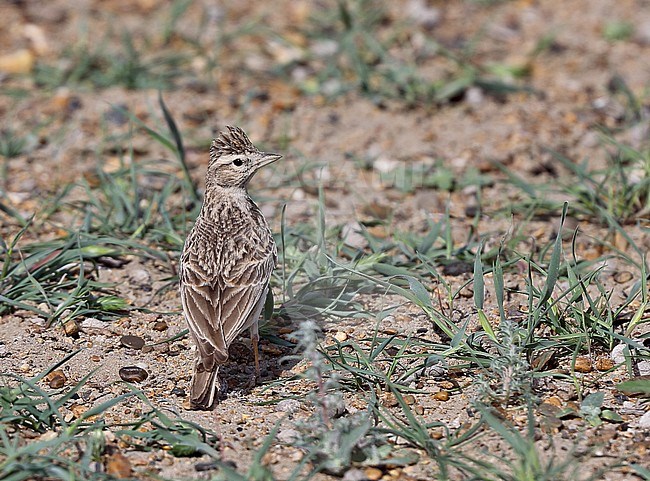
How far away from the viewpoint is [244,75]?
9164 mm

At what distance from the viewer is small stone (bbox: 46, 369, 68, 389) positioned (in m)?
5.08

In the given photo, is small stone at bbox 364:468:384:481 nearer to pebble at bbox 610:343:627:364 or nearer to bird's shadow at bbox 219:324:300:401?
bird's shadow at bbox 219:324:300:401

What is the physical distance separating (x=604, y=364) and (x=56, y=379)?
2.80 metres

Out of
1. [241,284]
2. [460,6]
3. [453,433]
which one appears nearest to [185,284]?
[241,284]

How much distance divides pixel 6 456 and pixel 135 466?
54 centimetres

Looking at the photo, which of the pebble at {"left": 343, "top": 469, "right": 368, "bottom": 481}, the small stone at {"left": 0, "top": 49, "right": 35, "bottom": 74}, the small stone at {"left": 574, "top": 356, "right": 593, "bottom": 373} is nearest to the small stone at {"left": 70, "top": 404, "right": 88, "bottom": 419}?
the pebble at {"left": 343, "top": 469, "right": 368, "bottom": 481}

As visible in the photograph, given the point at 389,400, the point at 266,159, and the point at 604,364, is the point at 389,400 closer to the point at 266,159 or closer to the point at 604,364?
the point at 604,364

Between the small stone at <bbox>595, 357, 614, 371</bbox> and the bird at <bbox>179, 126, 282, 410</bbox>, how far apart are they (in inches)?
68.9

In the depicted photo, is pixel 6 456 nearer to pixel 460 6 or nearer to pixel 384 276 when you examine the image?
pixel 384 276

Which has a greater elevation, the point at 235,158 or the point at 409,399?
the point at 235,158

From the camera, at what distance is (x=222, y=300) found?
5.09 meters

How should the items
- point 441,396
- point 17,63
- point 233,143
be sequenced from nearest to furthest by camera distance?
point 441,396, point 233,143, point 17,63

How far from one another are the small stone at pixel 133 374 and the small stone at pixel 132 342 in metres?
0.28

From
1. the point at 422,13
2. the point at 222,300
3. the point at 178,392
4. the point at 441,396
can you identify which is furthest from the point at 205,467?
the point at 422,13
